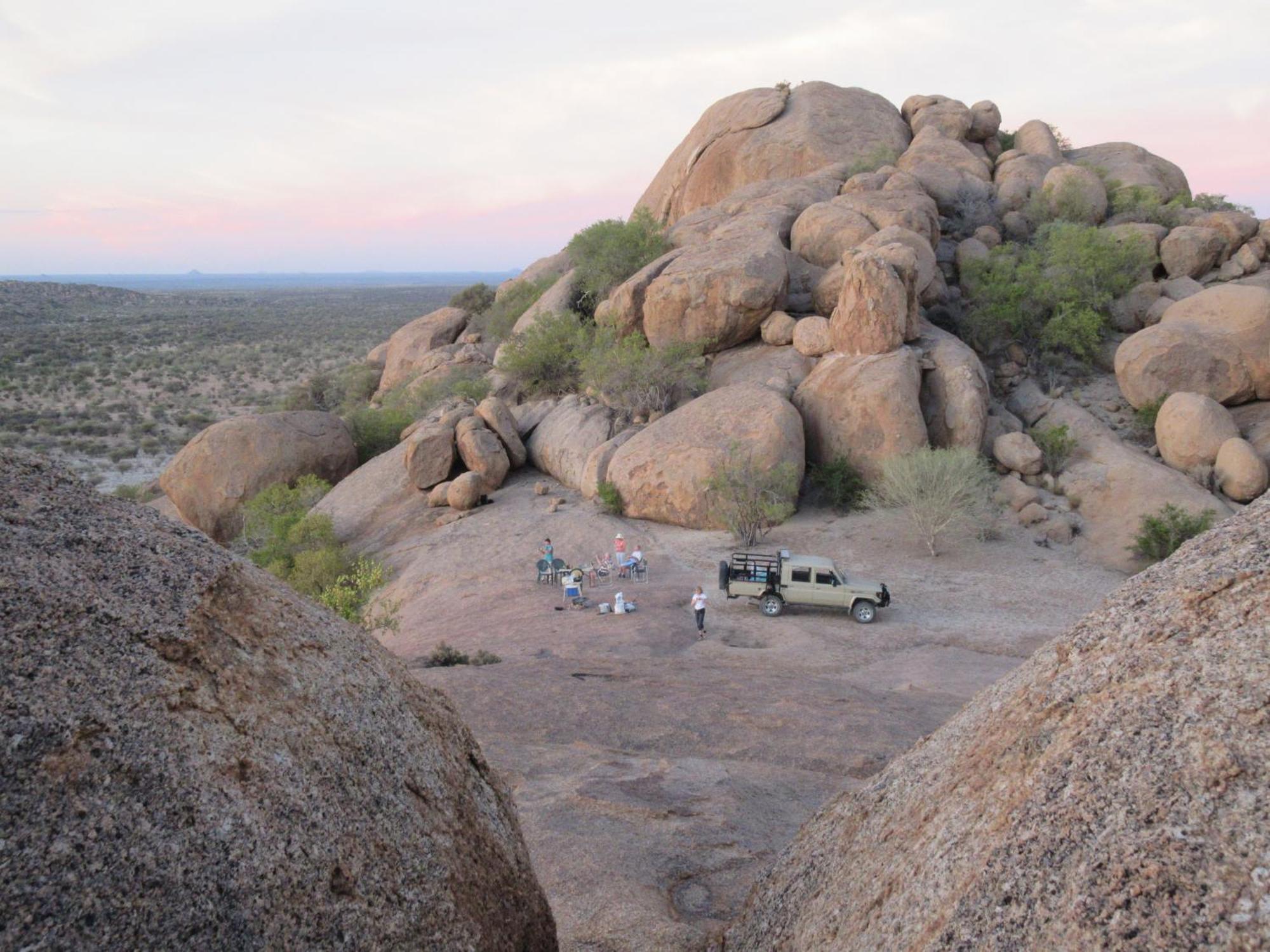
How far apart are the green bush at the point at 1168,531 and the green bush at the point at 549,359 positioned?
1764cm

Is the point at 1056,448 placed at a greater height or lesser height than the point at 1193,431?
lesser

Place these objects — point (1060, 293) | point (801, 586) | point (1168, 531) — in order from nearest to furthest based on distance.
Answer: point (801, 586)
point (1168, 531)
point (1060, 293)

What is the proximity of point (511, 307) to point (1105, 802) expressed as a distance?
37516mm

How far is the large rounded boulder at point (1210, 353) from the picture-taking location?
2212 cm

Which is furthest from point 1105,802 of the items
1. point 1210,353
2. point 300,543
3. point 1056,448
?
point 1210,353

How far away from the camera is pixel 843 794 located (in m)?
4.98

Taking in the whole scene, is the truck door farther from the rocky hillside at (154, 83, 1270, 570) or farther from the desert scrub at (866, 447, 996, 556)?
the rocky hillside at (154, 83, 1270, 570)

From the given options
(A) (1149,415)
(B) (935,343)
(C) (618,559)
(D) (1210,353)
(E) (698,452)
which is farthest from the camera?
(B) (935,343)

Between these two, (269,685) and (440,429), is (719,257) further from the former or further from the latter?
(269,685)

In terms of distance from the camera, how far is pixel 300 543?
71.9 ft

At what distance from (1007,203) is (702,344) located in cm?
1654

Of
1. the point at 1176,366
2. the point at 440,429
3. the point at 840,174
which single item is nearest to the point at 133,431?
the point at 440,429

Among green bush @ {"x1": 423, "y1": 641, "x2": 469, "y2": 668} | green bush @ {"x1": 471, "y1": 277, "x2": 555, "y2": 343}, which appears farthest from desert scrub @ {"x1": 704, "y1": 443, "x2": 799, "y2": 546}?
green bush @ {"x1": 471, "y1": 277, "x2": 555, "y2": 343}

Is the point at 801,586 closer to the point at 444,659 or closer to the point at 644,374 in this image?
the point at 444,659
